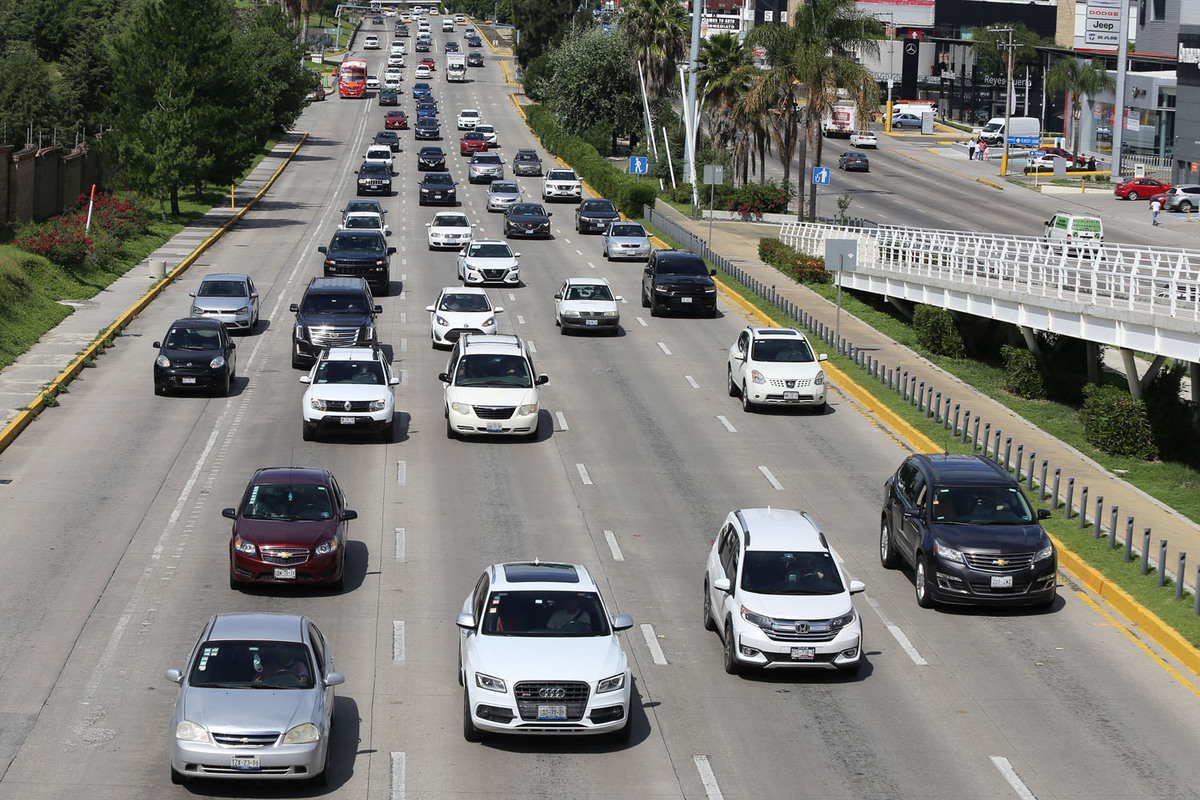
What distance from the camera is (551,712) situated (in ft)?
50.2

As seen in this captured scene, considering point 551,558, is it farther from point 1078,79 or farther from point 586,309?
point 1078,79

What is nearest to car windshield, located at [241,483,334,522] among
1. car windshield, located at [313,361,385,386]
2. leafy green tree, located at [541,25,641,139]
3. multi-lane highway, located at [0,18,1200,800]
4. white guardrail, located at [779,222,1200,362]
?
multi-lane highway, located at [0,18,1200,800]

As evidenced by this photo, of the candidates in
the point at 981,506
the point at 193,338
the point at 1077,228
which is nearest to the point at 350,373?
the point at 193,338

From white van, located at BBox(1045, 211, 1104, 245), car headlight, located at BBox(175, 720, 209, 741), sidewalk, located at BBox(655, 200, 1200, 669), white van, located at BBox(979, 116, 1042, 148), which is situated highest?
white van, located at BBox(979, 116, 1042, 148)

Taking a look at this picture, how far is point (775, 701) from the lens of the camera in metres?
17.4

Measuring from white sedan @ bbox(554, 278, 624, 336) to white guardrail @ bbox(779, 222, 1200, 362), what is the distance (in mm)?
8638

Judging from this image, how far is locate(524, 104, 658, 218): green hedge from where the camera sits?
233 ft

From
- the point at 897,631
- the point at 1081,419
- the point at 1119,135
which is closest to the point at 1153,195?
the point at 1119,135

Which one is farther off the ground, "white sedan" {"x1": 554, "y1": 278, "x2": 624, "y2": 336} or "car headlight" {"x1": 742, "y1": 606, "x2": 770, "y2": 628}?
"white sedan" {"x1": 554, "y1": 278, "x2": 624, "y2": 336}

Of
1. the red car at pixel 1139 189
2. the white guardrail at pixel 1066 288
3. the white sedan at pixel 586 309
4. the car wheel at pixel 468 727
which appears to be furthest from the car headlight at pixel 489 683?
the red car at pixel 1139 189

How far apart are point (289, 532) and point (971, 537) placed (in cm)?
887

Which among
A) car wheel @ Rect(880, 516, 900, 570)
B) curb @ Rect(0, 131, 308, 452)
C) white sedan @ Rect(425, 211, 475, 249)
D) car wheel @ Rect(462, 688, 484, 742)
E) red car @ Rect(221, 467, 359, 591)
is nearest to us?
car wheel @ Rect(462, 688, 484, 742)

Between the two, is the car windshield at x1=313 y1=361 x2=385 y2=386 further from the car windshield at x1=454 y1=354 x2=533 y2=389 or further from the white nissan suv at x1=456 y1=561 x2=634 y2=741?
the white nissan suv at x1=456 y1=561 x2=634 y2=741

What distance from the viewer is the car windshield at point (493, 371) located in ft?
101
